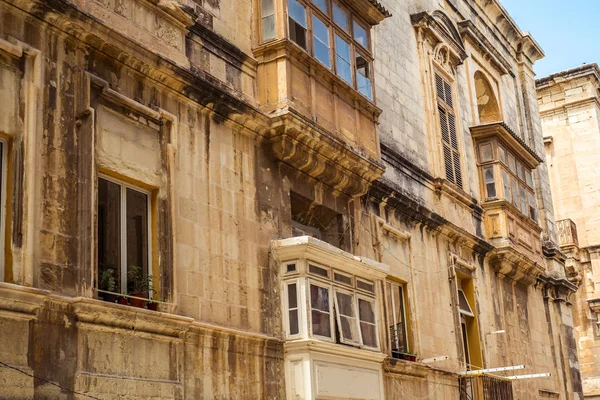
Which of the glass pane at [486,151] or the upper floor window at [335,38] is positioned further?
the glass pane at [486,151]

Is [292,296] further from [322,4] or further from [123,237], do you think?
[322,4]

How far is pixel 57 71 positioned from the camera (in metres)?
10.2

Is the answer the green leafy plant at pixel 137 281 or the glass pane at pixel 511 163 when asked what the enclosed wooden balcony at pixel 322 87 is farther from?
the glass pane at pixel 511 163

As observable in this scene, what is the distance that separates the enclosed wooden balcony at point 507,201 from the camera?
21766 millimetres

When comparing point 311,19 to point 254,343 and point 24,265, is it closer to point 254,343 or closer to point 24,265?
point 254,343

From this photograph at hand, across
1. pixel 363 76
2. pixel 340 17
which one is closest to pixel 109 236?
pixel 340 17

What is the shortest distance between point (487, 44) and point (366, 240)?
10735 mm

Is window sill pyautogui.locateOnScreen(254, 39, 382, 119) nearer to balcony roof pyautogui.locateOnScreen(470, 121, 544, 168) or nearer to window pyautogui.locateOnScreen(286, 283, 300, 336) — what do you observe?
window pyautogui.locateOnScreen(286, 283, 300, 336)

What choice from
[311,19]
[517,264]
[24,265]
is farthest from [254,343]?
[517,264]

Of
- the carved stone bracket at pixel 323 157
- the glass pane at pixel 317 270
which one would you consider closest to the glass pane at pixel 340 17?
the carved stone bracket at pixel 323 157

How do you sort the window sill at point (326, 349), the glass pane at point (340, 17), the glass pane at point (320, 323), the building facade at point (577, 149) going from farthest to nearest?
the building facade at point (577, 149) < the glass pane at point (340, 17) < the glass pane at point (320, 323) < the window sill at point (326, 349)

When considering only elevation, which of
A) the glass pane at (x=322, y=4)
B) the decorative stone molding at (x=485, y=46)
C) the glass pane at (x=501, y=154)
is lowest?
the glass pane at (x=501, y=154)

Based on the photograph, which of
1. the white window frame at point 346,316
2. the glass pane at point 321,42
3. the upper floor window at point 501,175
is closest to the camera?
the white window frame at point 346,316

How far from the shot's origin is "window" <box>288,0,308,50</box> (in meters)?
14.3
